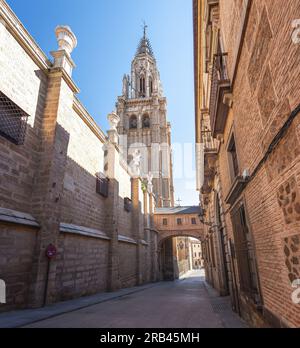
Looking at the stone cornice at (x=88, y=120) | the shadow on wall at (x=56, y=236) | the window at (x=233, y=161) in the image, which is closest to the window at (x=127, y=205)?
the shadow on wall at (x=56, y=236)

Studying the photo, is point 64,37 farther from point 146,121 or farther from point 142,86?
point 142,86

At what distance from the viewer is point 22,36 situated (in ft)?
24.0

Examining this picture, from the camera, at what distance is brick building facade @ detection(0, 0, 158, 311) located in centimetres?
648

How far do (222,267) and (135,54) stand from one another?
188 feet

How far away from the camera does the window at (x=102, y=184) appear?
41.1 feet

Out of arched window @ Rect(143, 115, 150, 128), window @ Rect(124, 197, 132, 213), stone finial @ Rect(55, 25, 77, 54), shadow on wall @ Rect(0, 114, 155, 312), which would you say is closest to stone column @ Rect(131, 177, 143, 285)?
window @ Rect(124, 197, 132, 213)

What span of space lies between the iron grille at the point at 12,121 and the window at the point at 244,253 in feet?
21.5

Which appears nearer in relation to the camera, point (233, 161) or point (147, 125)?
point (233, 161)

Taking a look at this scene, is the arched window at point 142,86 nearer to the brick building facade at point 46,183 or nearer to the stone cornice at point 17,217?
the brick building facade at point 46,183

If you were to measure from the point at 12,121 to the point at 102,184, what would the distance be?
6651mm

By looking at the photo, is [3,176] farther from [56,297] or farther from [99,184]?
[99,184]

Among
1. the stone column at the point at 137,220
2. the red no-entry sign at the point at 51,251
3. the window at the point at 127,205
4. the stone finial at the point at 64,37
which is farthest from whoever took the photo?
the stone column at the point at 137,220

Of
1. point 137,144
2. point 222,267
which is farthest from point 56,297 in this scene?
point 137,144

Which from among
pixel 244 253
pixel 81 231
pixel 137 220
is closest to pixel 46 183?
pixel 81 231
